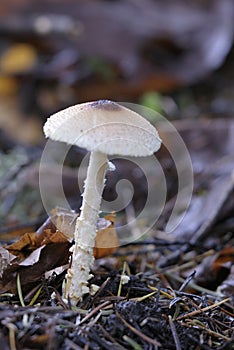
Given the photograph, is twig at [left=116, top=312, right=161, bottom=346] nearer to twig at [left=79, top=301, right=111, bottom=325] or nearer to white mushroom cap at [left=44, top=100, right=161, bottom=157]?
twig at [left=79, top=301, right=111, bottom=325]

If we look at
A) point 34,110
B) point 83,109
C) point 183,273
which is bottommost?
point 183,273

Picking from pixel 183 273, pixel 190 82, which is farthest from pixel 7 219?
pixel 190 82

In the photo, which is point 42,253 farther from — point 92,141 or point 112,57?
point 112,57

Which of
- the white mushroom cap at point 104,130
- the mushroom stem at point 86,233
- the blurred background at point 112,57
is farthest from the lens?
the blurred background at point 112,57

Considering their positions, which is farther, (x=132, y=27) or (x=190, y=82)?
(x=132, y=27)

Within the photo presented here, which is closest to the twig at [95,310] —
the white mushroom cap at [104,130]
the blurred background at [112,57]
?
the white mushroom cap at [104,130]

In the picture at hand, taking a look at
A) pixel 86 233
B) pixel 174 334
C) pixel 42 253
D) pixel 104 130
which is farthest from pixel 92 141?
pixel 174 334

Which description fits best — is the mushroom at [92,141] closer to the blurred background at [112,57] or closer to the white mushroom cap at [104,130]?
the white mushroom cap at [104,130]

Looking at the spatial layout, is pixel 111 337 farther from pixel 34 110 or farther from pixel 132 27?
pixel 132 27
